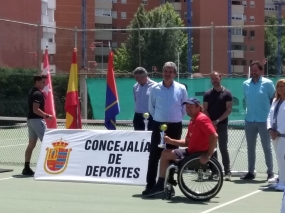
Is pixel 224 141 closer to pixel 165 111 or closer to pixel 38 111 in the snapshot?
pixel 165 111

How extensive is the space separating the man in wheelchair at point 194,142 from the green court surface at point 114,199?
1.43ft

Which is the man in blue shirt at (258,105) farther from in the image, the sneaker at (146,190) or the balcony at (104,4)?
the balcony at (104,4)

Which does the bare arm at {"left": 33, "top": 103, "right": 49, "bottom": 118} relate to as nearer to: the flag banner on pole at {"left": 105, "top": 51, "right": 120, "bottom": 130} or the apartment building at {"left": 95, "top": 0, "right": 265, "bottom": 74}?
the flag banner on pole at {"left": 105, "top": 51, "right": 120, "bottom": 130}

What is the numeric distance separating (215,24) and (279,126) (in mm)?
44195

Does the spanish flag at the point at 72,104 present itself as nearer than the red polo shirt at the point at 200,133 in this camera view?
No

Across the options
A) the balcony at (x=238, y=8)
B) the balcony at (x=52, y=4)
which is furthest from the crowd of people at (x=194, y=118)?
the balcony at (x=238, y=8)

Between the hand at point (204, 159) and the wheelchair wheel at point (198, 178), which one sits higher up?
the hand at point (204, 159)

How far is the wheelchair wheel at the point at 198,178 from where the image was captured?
10.3 m

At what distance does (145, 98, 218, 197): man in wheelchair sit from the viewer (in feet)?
33.4

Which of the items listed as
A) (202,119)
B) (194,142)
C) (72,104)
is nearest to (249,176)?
(194,142)

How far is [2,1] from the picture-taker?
1464 inches

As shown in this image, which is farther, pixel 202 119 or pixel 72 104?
pixel 72 104

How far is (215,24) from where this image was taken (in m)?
54.8

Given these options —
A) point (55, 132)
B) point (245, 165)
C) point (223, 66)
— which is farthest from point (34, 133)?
point (223, 66)
